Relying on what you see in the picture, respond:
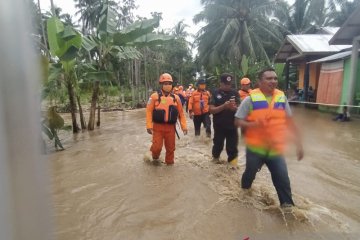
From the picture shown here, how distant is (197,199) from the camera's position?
4.80m

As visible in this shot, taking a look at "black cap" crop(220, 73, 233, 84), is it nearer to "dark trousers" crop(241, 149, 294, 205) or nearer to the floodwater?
the floodwater

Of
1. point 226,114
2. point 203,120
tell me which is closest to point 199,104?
point 203,120

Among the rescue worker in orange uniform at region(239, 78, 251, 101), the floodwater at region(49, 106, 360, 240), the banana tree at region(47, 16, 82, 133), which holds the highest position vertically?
the banana tree at region(47, 16, 82, 133)

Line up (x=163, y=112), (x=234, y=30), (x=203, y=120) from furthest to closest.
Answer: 1. (x=234, y=30)
2. (x=203, y=120)
3. (x=163, y=112)

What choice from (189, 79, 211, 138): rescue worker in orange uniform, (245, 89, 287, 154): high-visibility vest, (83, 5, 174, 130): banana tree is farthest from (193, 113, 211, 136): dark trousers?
(245, 89, 287, 154): high-visibility vest

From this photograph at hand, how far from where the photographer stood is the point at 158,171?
20.6ft

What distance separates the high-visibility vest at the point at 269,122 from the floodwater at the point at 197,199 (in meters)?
0.26

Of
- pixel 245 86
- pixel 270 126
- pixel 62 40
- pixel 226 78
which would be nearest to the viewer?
pixel 270 126

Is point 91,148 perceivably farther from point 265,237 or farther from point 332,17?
point 332,17

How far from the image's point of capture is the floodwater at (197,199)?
3779mm

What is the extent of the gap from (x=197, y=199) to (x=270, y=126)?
1.62 m

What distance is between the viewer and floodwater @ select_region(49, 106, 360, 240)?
3779 millimetres

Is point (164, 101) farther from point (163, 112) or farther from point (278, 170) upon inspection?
point (278, 170)

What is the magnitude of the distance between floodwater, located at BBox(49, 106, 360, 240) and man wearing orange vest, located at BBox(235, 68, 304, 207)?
202mm
